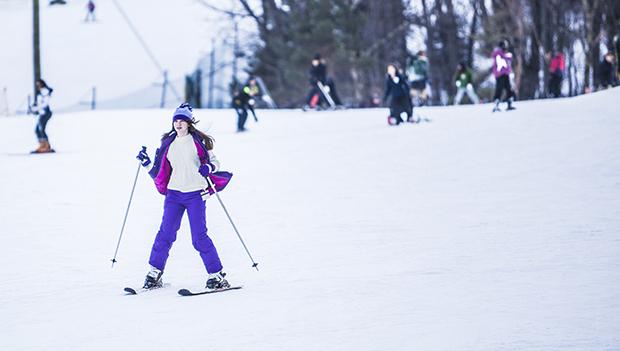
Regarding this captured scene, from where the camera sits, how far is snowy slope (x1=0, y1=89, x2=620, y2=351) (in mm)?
8023

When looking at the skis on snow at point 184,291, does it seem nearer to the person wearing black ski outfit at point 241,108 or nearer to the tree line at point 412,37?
the person wearing black ski outfit at point 241,108

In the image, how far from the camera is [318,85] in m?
30.9

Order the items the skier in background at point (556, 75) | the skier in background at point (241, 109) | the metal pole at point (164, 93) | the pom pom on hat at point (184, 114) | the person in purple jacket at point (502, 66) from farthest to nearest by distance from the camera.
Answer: the metal pole at point (164, 93), the skier in background at point (556, 75), the skier in background at point (241, 109), the person in purple jacket at point (502, 66), the pom pom on hat at point (184, 114)

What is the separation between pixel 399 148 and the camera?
20.8m

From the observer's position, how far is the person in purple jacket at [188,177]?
31.4ft

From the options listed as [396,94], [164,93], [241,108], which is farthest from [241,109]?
[164,93]

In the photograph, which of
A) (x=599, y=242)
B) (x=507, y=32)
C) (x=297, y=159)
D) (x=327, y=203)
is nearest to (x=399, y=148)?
(x=297, y=159)

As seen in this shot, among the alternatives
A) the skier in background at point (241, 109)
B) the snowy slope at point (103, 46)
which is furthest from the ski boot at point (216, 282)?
the snowy slope at point (103, 46)

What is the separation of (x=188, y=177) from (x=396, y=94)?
1461 cm

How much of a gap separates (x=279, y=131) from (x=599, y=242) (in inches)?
609

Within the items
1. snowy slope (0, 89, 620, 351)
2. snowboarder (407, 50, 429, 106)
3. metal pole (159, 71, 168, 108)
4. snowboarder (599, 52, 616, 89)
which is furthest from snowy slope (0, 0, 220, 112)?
snowy slope (0, 89, 620, 351)

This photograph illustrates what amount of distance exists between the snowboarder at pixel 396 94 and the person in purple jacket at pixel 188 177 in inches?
545

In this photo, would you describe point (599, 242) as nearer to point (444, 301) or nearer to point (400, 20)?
point (444, 301)

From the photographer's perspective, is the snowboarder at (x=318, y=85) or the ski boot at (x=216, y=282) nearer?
the ski boot at (x=216, y=282)
